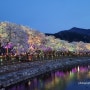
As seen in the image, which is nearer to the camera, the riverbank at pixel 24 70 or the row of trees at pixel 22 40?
the riverbank at pixel 24 70

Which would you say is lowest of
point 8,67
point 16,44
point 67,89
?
point 67,89

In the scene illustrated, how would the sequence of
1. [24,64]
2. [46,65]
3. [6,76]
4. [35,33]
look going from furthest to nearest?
[35,33]
[46,65]
[24,64]
[6,76]

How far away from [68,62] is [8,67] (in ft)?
193

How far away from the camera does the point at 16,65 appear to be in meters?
60.9

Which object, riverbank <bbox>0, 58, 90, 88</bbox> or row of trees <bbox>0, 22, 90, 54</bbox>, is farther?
row of trees <bbox>0, 22, 90, 54</bbox>

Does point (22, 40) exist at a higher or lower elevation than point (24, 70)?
higher

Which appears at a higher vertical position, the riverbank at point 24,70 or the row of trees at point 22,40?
the row of trees at point 22,40

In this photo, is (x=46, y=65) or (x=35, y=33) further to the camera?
(x=35, y=33)

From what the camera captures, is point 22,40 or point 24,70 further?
point 22,40

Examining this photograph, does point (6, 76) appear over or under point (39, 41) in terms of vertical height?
under

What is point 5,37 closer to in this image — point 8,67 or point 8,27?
point 8,27

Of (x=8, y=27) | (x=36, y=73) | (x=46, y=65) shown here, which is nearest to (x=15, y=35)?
(x=8, y=27)

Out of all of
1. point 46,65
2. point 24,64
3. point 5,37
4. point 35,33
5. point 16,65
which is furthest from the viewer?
point 35,33

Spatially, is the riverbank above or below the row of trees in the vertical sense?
below
